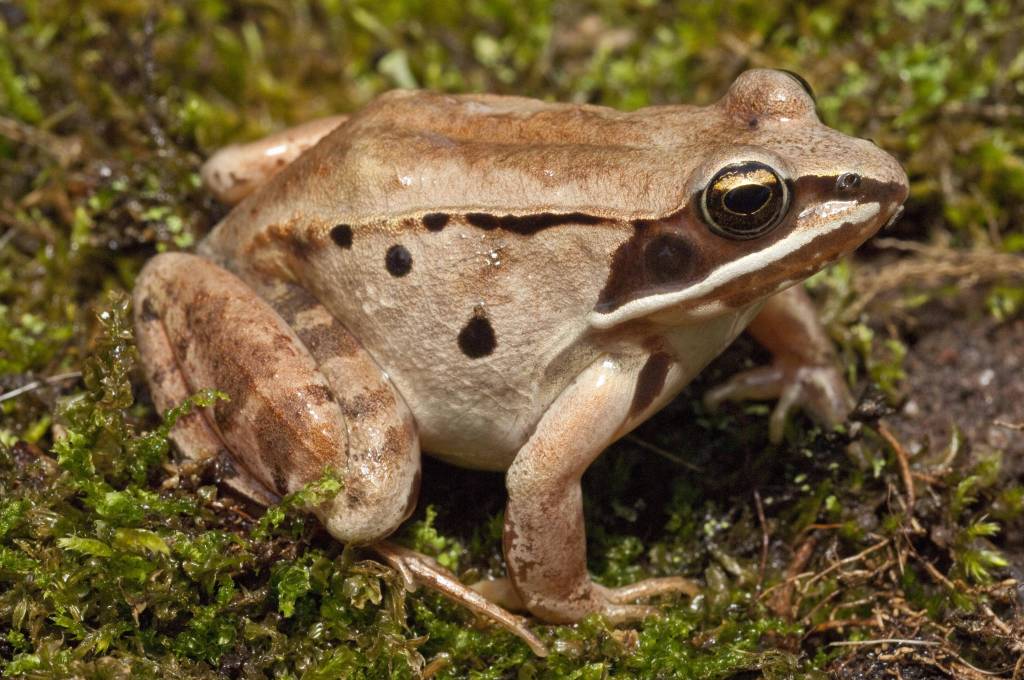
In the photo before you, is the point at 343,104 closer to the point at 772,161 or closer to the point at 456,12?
the point at 456,12

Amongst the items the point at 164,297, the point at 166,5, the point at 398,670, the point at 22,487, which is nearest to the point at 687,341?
the point at 398,670

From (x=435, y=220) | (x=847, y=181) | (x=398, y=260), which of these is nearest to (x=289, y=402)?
Answer: (x=398, y=260)

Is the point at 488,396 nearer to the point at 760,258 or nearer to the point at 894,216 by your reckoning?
the point at 760,258

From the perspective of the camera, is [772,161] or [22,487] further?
[22,487]

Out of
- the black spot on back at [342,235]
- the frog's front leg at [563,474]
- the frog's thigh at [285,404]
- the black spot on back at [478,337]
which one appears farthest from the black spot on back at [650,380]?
the black spot on back at [342,235]

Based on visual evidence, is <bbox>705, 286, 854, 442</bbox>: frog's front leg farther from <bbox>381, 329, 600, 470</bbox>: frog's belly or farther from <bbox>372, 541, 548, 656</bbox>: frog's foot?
<bbox>372, 541, 548, 656</bbox>: frog's foot

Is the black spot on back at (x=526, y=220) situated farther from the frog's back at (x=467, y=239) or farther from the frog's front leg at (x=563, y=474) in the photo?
the frog's front leg at (x=563, y=474)

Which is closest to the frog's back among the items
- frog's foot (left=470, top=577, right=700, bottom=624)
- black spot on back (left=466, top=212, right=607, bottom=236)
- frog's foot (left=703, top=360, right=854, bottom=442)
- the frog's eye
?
black spot on back (left=466, top=212, right=607, bottom=236)
